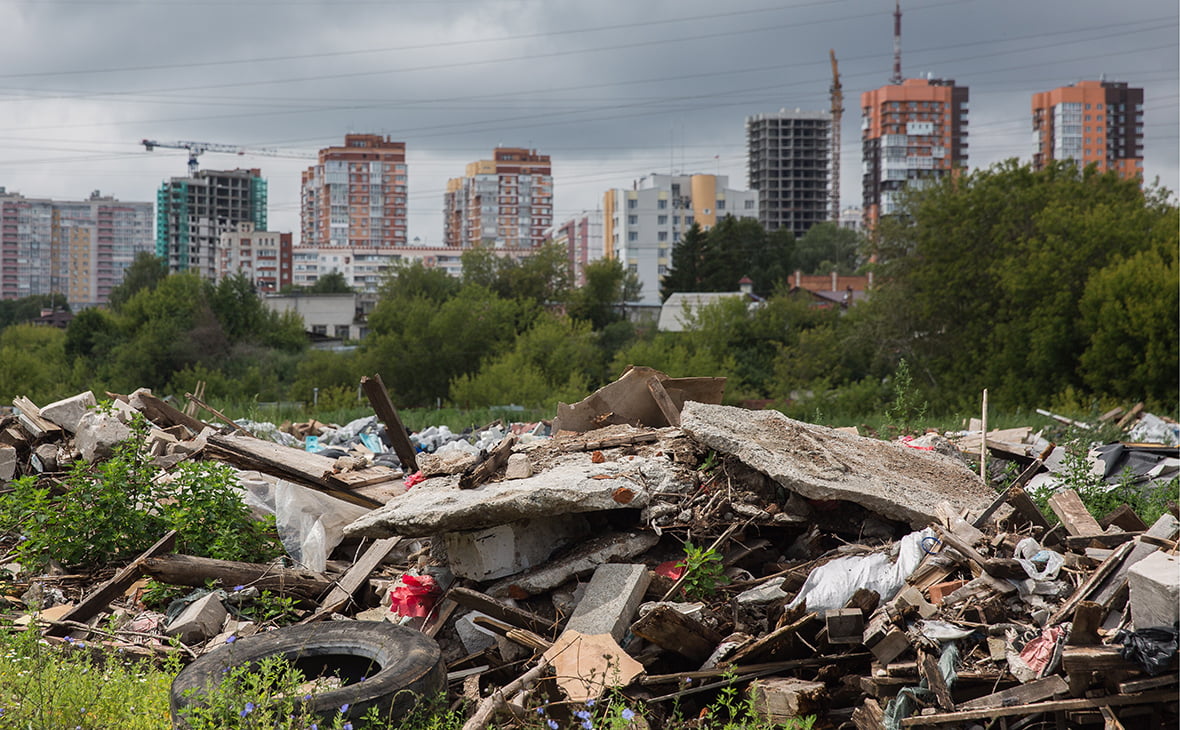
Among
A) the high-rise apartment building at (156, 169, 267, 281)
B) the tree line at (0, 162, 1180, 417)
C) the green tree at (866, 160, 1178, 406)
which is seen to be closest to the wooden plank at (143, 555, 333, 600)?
the tree line at (0, 162, 1180, 417)

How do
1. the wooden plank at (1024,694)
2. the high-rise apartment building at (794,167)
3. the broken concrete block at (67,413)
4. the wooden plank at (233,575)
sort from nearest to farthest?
the wooden plank at (1024,694) < the wooden plank at (233,575) < the broken concrete block at (67,413) < the high-rise apartment building at (794,167)

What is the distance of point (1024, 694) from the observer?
3.67 m

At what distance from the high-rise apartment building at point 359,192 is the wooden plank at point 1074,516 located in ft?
361

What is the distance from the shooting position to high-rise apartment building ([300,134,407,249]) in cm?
11281

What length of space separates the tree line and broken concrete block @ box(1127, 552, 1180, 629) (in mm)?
14216

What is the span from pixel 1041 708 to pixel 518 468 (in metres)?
2.91

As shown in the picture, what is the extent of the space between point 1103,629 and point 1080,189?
33.6 meters

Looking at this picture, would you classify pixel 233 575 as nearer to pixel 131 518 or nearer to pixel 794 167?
pixel 131 518

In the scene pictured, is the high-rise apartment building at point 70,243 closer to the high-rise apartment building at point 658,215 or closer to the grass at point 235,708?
the high-rise apartment building at point 658,215

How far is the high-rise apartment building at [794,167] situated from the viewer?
98062 millimetres

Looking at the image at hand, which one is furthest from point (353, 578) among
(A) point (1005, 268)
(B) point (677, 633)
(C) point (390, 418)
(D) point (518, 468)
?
(A) point (1005, 268)

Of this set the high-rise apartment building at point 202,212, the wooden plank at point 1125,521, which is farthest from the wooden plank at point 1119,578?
the high-rise apartment building at point 202,212

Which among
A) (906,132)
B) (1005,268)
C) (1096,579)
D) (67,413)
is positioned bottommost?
(1096,579)

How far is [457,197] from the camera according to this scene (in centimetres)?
12250
